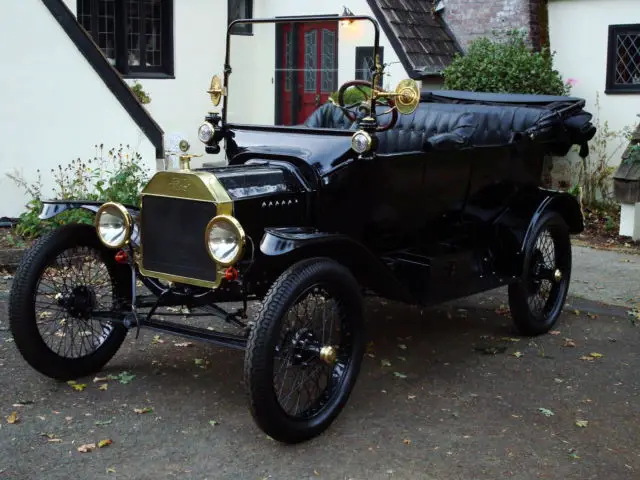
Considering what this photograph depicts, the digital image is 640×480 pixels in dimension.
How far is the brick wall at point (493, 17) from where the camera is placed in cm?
1102

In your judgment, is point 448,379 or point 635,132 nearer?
point 448,379

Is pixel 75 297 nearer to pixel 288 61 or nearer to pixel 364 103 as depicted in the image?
pixel 364 103

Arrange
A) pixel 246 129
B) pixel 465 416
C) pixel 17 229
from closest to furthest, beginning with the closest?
pixel 465 416
pixel 246 129
pixel 17 229

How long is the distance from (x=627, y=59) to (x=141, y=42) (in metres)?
6.32

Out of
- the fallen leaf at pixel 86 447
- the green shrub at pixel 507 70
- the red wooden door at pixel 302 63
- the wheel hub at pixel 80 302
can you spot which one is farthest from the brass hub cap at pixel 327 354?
the red wooden door at pixel 302 63

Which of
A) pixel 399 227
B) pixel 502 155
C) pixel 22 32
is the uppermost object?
pixel 22 32

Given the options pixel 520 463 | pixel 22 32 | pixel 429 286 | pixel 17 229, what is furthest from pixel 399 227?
pixel 22 32

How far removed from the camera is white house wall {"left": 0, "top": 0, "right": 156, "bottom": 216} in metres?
8.20

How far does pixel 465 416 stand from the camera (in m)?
4.46

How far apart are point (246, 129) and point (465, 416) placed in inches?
80.3

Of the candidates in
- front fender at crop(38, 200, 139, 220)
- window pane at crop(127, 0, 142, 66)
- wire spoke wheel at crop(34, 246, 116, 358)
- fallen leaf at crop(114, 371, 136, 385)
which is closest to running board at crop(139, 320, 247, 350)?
wire spoke wheel at crop(34, 246, 116, 358)

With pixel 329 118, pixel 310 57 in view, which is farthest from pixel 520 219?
pixel 310 57

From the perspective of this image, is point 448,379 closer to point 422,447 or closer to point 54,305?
point 422,447

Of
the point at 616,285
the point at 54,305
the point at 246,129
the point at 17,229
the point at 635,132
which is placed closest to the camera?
the point at 54,305
